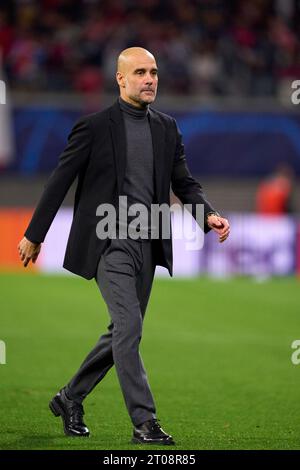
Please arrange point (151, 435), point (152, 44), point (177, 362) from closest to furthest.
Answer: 1. point (151, 435)
2. point (177, 362)
3. point (152, 44)

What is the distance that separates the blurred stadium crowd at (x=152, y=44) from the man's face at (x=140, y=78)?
54.2ft

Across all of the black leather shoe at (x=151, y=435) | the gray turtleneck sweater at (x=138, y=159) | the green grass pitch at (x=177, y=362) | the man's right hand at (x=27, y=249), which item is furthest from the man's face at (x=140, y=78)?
the green grass pitch at (x=177, y=362)

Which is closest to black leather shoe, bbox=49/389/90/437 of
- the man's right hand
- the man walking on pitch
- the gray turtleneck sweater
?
the man walking on pitch

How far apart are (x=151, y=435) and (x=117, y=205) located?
4.89 feet

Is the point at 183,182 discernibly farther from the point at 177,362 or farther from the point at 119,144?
the point at 177,362

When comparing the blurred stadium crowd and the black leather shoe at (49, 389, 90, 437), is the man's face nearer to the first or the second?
the black leather shoe at (49, 389, 90, 437)

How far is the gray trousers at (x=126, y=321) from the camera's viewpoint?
7.18 m

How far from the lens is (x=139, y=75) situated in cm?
742

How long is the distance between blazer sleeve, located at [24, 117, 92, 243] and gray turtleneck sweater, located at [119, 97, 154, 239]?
29 cm

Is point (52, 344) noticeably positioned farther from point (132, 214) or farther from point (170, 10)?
point (170, 10)

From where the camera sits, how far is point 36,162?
2372 cm

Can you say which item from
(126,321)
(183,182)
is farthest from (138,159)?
(126,321)
